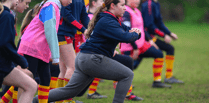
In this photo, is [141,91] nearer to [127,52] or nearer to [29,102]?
[127,52]

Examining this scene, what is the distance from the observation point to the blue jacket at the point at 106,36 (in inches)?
133

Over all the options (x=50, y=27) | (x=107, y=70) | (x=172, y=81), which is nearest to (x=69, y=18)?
(x=50, y=27)

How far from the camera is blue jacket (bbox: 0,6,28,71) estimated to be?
2809 mm

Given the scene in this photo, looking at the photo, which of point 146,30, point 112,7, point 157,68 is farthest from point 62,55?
point 146,30

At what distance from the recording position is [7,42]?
2842 mm

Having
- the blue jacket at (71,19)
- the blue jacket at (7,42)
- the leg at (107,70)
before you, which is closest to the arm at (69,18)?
the blue jacket at (71,19)

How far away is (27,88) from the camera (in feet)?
10.4

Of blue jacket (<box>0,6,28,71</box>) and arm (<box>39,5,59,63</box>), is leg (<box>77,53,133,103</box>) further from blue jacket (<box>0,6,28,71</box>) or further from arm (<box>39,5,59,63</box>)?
blue jacket (<box>0,6,28,71</box>)

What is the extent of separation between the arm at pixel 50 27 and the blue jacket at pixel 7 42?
518 millimetres

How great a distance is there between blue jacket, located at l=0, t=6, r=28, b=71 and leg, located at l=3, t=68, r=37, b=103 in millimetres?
84

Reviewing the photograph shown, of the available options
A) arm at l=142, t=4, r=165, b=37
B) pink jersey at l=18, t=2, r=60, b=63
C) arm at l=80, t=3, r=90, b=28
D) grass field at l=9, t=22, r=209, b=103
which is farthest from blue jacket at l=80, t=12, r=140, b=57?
arm at l=142, t=4, r=165, b=37

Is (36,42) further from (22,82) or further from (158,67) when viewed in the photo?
(158,67)

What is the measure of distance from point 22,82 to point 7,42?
0.48 metres

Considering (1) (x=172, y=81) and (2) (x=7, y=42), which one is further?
(1) (x=172, y=81)
